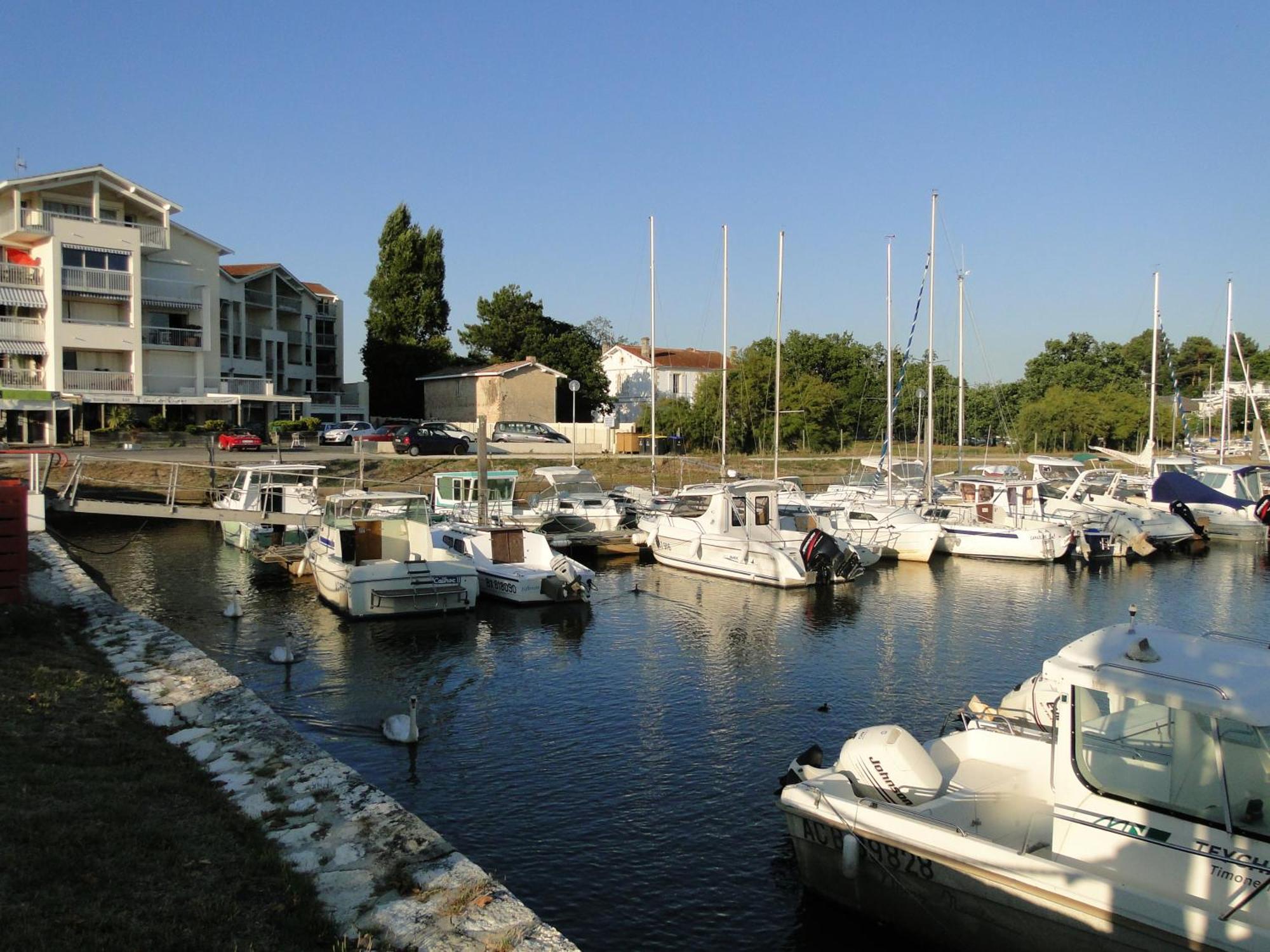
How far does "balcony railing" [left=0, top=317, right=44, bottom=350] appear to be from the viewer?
53.9 meters

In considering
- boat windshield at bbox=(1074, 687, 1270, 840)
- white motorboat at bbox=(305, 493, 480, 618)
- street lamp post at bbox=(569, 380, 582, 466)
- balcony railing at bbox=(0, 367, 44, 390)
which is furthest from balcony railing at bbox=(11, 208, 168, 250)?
boat windshield at bbox=(1074, 687, 1270, 840)

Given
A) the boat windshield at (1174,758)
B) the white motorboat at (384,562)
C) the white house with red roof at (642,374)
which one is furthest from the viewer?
the white house with red roof at (642,374)

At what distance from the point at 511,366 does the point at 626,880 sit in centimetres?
5799

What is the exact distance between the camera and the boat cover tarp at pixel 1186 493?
43.8 metres

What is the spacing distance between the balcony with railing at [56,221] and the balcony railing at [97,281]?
2261 millimetres

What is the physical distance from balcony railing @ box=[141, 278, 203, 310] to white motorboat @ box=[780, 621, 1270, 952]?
59673 millimetres

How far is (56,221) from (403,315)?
24.5 metres

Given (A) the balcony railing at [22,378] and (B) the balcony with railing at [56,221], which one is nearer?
(A) the balcony railing at [22,378]

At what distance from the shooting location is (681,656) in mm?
20891

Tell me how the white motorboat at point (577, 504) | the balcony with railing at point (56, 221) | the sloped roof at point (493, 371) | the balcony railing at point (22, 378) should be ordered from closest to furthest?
1. the white motorboat at point (577, 504)
2. the balcony railing at point (22, 378)
3. the balcony with railing at point (56, 221)
4. the sloped roof at point (493, 371)

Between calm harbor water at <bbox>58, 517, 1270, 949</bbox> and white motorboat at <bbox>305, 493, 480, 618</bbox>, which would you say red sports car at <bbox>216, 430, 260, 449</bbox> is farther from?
white motorboat at <bbox>305, 493, 480, 618</bbox>

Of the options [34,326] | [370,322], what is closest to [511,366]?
[370,322]

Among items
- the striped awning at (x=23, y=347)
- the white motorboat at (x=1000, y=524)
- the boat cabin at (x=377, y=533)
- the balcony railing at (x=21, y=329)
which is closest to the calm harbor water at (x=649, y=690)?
the white motorboat at (x=1000, y=524)

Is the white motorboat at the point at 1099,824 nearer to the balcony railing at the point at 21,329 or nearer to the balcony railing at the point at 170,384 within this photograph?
the balcony railing at the point at 170,384
